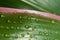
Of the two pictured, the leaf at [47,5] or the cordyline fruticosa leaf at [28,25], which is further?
the leaf at [47,5]

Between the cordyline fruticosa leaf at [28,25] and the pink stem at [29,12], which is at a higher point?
the pink stem at [29,12]

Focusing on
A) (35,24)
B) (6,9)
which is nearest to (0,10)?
(6,9)

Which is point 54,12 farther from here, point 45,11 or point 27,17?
point 27,17

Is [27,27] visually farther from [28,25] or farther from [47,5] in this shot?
[47,5]

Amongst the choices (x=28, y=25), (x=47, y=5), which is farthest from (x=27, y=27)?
(x=47, y=5)
